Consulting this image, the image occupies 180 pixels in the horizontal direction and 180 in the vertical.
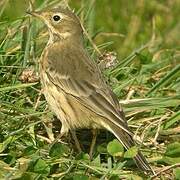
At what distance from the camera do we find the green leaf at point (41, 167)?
682 cm

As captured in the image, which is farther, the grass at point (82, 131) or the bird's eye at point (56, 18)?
the bird's eye at point (56, 18)

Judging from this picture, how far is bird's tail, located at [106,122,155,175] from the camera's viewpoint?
709 centimetres

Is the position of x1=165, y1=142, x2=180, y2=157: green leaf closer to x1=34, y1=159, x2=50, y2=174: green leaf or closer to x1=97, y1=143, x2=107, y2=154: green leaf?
x1=97, y1=143, x2=107, y2=154: green leaf

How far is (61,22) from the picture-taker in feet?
27.0

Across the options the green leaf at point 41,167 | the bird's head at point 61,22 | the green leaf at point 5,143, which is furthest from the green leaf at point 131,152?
the bird's head at point 61,22

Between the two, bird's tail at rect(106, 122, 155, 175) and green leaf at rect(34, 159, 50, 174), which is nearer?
green leaf at rect(34, 159, 50, 174)

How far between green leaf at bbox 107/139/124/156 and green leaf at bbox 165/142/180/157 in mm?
446

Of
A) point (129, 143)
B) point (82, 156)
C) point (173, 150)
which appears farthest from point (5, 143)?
point (173, 150)

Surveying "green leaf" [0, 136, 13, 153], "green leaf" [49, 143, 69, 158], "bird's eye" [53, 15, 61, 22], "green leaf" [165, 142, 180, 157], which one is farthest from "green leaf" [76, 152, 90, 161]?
"bird's eye" [53, 15, 61, 22]

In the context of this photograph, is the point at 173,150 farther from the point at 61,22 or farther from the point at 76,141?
the point at 61,22

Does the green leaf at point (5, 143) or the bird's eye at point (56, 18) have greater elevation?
the bird's eye at point (56, 18)

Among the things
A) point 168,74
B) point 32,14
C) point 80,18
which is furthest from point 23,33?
point 168,74

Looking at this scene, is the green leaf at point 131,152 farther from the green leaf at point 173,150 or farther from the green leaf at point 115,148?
the green leaf at point 173,150

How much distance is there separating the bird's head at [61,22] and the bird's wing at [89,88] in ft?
1.38
